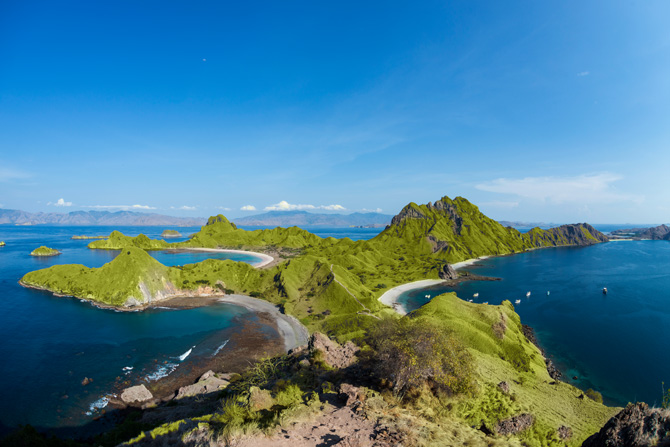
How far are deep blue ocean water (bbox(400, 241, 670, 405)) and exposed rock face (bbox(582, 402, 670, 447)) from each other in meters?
50.6

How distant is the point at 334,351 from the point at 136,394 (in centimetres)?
3837

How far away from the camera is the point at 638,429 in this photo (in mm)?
17859

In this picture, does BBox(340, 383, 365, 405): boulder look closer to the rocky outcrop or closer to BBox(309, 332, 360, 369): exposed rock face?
BBox(309, 332, 360, 369): exposed rock face

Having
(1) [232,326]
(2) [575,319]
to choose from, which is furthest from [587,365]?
(1) [232,326]

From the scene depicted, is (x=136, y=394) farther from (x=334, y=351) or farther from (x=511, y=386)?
(x=511, y=386)

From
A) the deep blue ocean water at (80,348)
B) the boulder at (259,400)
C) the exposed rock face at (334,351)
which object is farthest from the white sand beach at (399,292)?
the boulder at (259,400)

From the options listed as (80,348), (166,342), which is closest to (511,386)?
(166,342)

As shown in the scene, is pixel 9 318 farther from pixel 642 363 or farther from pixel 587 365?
pixel 642 363

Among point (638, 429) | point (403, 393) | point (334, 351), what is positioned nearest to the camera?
point (638, 429)

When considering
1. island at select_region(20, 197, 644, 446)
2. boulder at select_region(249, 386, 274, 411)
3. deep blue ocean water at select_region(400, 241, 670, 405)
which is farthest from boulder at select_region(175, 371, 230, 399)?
deep blue ocean water at select_region(400, 241, 670, 405)

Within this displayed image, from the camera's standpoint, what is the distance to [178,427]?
25.5 meters

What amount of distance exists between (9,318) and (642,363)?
175 metres

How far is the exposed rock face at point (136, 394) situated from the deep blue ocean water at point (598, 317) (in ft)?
274

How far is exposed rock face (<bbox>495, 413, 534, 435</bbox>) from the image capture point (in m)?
29.9
